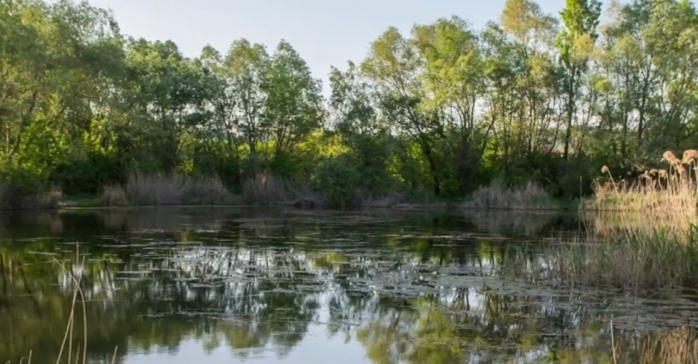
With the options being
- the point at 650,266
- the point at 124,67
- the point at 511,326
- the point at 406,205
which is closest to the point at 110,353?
the point at 511,326

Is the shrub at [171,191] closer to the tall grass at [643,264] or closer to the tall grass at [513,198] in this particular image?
the tall grass at [513,198]

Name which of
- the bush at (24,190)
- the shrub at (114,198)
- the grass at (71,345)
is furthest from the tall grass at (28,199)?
the grass at (71,345)

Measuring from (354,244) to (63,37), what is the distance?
53.0ft

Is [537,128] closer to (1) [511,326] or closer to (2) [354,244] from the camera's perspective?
(2) [354,244]

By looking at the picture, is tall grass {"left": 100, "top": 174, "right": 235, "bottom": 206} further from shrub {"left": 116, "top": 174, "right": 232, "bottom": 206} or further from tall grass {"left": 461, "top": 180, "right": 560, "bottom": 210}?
tall grass {"left": 461, "top": 180, "right": 560, "bottom": 210}

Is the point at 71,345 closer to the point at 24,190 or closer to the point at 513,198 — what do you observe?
the point at 24,190

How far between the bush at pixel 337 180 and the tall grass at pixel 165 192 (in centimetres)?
396

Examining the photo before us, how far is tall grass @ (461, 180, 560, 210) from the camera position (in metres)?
30.0

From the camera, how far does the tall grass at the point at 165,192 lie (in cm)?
2803

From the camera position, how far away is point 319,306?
27.8 feet

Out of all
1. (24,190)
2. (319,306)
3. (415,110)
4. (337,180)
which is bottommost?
(319,306)

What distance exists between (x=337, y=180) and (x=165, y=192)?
269 inches

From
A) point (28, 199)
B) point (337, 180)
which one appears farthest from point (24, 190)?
point (337, 180)

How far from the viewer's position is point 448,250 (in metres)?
13.9
